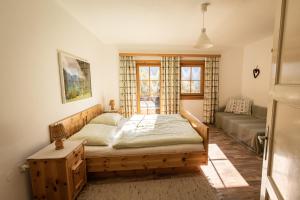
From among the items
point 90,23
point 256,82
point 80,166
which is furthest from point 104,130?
point 256,82

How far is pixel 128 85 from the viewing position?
4262 millimetres

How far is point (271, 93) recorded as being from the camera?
955 millimetres

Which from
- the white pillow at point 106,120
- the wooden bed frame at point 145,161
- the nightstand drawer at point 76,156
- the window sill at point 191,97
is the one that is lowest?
the wooden bed frame at point 145,161

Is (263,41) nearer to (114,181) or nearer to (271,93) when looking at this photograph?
(271,93)

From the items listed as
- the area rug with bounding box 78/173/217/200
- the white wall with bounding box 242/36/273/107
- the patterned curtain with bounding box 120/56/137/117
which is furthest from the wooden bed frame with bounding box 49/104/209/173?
the white wall with bounding box 242/36/273/107

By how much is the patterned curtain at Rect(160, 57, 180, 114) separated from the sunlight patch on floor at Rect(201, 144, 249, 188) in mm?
1929

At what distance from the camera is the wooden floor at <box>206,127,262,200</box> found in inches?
72.6

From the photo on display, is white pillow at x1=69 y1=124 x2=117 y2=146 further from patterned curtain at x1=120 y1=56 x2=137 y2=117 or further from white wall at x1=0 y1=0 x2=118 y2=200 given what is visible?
patterned curtain at x1=120 y1=56 x2=137 y2=117

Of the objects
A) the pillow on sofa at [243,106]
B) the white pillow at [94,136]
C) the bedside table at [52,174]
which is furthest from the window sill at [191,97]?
the bedside table at [52,174]

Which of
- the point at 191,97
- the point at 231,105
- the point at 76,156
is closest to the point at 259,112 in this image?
the point at 231,105

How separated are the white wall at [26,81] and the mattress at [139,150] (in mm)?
553

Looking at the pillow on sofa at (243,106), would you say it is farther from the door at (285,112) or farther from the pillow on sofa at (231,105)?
the door at (285,112)

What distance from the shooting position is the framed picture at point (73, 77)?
2.12 m

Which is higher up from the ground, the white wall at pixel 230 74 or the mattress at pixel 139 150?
the white wall at pixel 230 74
